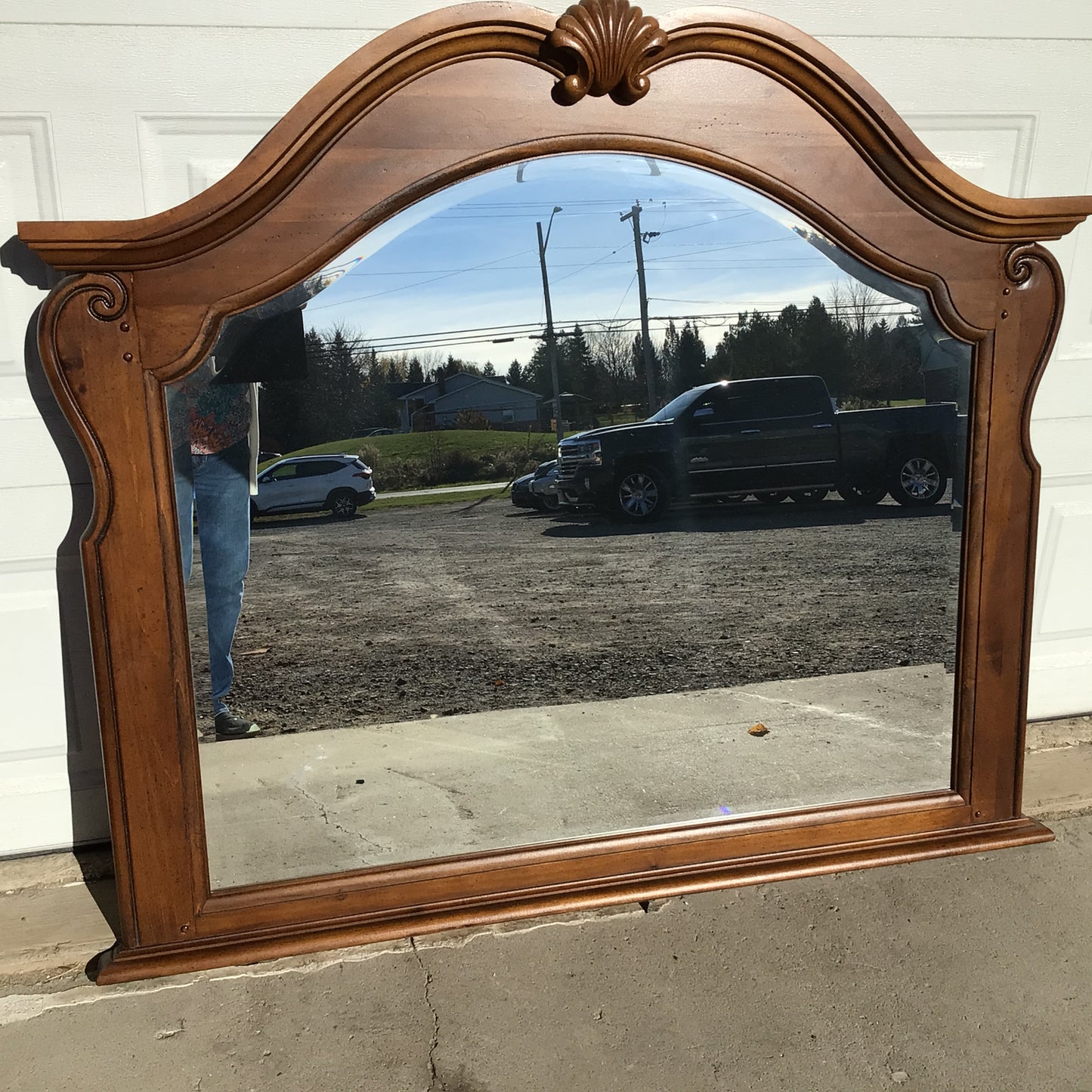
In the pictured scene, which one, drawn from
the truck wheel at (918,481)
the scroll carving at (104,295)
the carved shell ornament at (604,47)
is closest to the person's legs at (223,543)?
the scroll carving at (104,295)

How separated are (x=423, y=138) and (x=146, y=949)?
5.60 feet

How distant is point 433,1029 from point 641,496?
113 cm

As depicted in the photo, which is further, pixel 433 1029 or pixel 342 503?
pixel 342 503

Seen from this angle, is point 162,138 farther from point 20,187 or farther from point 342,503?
point 342,503

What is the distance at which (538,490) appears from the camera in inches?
77.5

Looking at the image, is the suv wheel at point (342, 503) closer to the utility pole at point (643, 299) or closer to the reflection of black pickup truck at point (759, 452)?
the reflection of black pickup truck at point (759, 452)

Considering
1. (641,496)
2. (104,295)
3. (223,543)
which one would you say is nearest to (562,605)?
(641,496)

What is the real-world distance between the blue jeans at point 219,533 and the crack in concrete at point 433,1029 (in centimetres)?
65

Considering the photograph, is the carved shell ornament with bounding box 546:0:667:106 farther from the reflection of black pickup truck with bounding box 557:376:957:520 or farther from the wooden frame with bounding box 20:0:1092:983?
the reflection of black pickup truck with bounding box 557:376:957:520

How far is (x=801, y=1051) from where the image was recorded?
1617mm

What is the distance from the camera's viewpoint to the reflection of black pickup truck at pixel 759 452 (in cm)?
196

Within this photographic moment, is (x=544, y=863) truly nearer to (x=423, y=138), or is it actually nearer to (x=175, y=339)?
(x=175, y=339)

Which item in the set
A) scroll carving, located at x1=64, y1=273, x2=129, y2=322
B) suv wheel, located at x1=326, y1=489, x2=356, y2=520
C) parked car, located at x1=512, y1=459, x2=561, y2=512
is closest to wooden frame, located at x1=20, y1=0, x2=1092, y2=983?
scroll carving, located at x1=64, y1=273, x2=129, y2=322

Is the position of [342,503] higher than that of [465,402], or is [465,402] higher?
[465,402]
